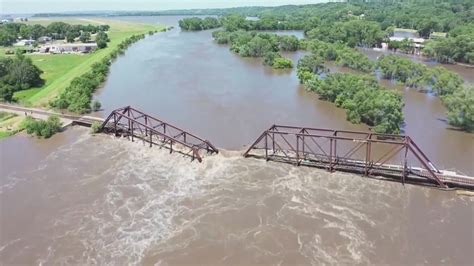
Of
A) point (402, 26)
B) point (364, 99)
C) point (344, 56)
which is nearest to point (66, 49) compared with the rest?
point (344, 56)

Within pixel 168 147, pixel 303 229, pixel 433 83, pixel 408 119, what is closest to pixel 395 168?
pixel 303 229

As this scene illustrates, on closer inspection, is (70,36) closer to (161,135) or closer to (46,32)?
(46,32)

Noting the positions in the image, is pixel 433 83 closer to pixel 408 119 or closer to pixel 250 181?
pixel 408 119

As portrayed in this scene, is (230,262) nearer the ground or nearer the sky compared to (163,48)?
nearer the ground

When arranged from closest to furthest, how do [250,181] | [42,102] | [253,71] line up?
1. [250,181]
2. [42,102]
3. [253,71]

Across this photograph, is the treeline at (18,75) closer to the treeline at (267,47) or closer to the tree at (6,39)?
the treeline at (267,47)

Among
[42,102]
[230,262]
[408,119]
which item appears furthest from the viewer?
[42,102]

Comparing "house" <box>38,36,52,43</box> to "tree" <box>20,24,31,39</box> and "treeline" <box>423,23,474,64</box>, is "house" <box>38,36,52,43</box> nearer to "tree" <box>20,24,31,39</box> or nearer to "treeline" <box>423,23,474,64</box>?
"tree" <box>20,24,31,39</box>
